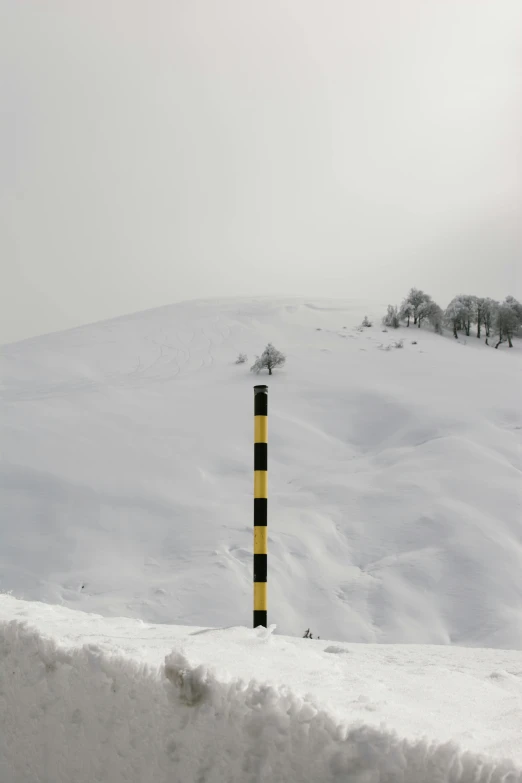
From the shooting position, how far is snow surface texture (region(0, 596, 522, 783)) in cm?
98

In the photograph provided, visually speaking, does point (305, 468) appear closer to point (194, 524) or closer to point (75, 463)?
point (194, 524)

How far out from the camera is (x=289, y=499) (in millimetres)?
7125

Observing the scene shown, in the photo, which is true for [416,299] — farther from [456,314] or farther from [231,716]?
[231,716]

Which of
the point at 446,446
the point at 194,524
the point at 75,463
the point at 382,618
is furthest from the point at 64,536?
the point at 446,446

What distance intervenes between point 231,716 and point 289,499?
6.06 m

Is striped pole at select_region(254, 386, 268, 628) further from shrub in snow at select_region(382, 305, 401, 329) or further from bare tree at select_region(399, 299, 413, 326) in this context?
bare tree at select_region(399, 299, 413, 326)

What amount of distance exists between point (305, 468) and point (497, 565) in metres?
2.97

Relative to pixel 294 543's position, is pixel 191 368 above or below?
above

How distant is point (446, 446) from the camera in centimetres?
834

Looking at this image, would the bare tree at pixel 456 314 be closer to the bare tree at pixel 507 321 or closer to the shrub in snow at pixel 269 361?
the bare tree at pixel 507 321

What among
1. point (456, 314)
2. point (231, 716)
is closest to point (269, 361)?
point (456, 314)

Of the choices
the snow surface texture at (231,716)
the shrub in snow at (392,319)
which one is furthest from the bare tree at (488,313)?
the snow surface texture at (231,716)

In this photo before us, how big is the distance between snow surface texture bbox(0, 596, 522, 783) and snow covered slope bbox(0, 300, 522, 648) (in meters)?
3.41

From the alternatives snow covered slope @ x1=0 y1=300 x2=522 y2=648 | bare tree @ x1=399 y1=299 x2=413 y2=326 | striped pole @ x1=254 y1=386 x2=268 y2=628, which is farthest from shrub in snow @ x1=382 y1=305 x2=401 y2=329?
striped pole @ x1=254 y1=386 x2=268 y2=628
